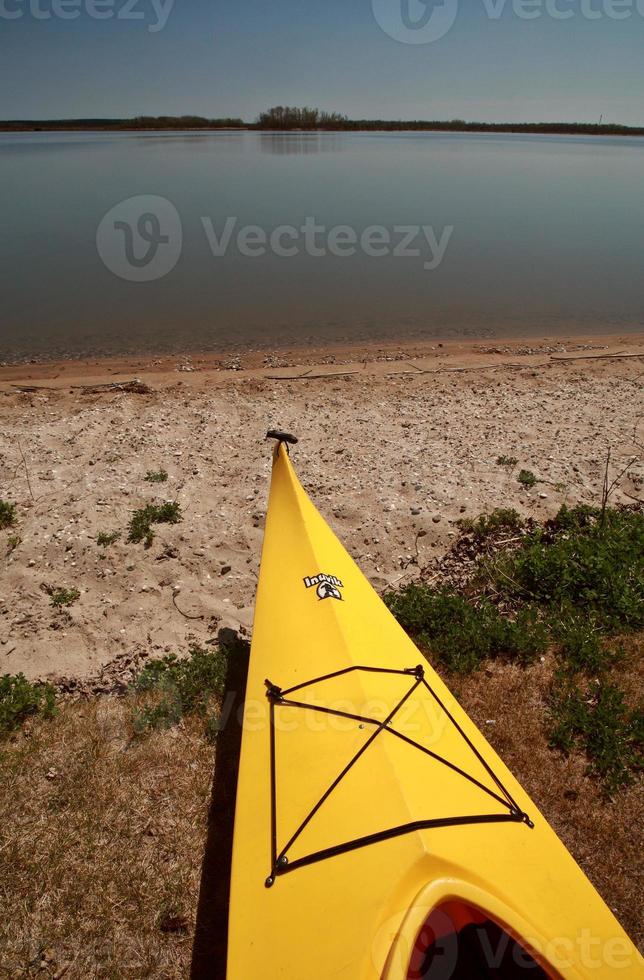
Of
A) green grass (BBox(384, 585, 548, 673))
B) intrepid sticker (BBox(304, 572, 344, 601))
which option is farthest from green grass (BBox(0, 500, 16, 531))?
green grass (BBox(384, 585, 548, 673))

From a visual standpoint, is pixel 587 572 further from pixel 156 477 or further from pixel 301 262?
pixel 301 262

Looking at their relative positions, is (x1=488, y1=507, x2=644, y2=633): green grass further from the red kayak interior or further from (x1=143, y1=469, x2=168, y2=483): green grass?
(x1=143, y1=469, x2=168, y2=483): green grass

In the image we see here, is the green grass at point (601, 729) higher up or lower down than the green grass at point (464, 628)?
lower down

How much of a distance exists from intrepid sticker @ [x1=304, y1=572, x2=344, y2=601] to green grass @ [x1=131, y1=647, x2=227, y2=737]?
3.90 ft

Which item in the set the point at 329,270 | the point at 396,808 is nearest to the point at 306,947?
the point at 396,808

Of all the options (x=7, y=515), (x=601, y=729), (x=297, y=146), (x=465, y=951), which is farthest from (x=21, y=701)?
(x=297, y=146)

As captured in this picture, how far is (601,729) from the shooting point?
438 centimetres

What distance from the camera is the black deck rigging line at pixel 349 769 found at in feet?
9.45

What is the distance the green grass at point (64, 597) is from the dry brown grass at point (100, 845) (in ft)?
3.80

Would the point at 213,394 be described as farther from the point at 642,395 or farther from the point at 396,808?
the point at 396,808

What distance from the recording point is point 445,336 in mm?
13289

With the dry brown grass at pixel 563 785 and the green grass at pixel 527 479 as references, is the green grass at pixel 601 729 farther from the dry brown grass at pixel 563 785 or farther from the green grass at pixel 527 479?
the green grass at pixel 527 479

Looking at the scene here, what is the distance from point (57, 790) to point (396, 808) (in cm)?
254

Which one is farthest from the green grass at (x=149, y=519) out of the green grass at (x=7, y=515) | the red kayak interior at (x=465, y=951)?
the red kayak interior at (x=465, y=951)
